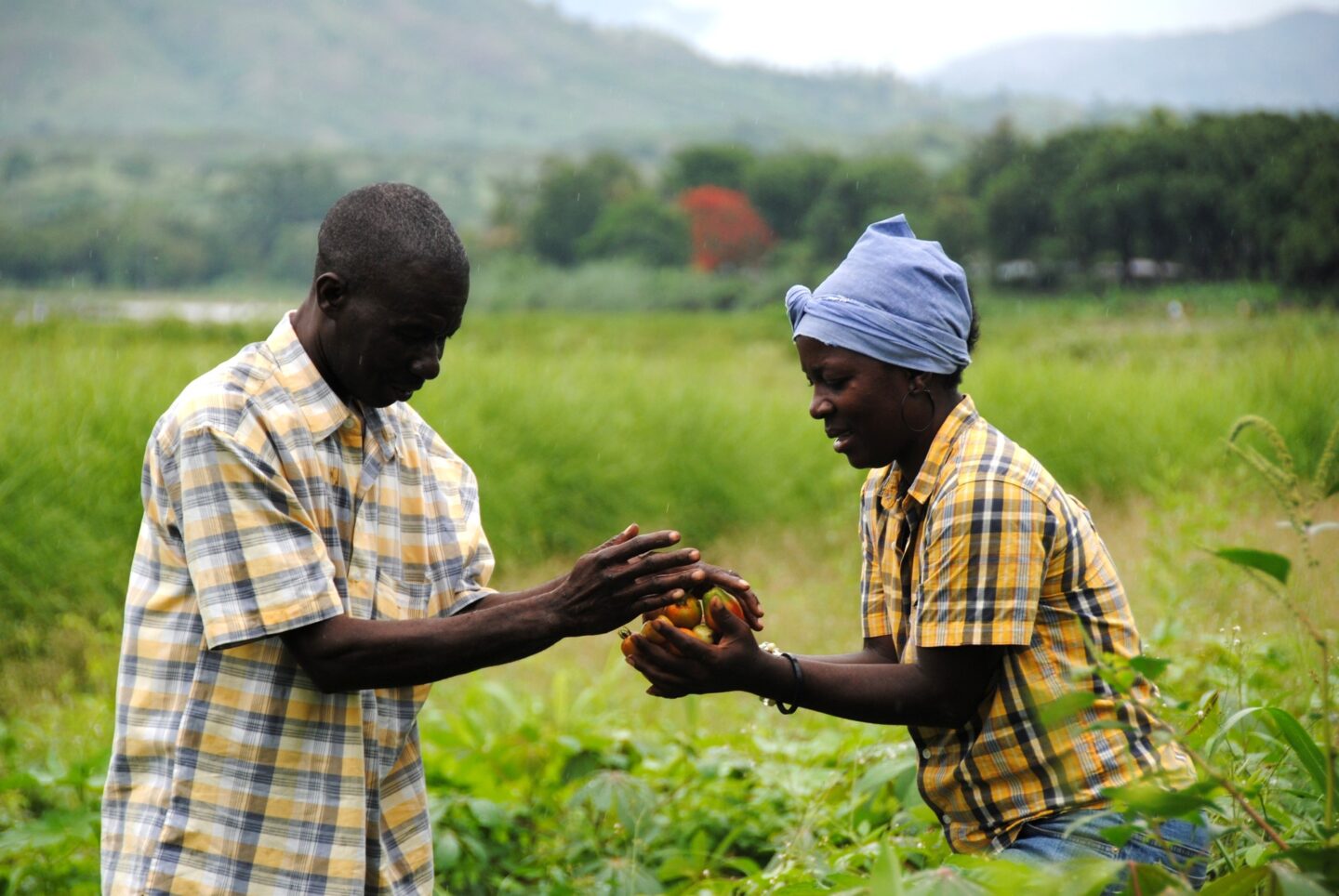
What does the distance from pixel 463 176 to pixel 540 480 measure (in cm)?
9021

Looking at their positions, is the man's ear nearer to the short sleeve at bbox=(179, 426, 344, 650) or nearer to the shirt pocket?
the short sleeve at bbox=(179, 426, 344, 650)

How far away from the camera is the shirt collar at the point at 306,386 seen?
7.09 ft

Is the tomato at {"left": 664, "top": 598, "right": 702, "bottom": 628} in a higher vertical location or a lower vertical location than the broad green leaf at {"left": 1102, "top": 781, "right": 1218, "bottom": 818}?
lower

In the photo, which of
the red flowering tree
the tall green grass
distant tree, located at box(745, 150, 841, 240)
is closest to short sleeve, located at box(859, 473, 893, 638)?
the tall green grass

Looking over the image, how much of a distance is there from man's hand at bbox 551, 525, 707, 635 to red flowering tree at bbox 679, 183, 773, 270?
78.5ft

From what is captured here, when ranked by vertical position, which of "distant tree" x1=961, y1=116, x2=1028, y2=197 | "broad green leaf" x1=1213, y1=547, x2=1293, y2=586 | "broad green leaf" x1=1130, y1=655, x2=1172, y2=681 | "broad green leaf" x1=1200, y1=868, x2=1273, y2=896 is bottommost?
"broad green leaf" x1=1200, y1=868, x2=1273, y2=896

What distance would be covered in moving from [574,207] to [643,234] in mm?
4171

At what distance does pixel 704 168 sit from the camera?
33.5 metres

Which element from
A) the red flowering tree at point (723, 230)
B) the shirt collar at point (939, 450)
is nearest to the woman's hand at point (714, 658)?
the shirt collar at point (939, 450)

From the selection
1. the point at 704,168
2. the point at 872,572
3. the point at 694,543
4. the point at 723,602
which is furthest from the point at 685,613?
the point at 704,168

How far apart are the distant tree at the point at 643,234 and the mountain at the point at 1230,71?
1053cm

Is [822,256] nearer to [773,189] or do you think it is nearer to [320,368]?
[773,189]

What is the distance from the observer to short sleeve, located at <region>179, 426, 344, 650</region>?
2.02 m

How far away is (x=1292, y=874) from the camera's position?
4.17 feet
